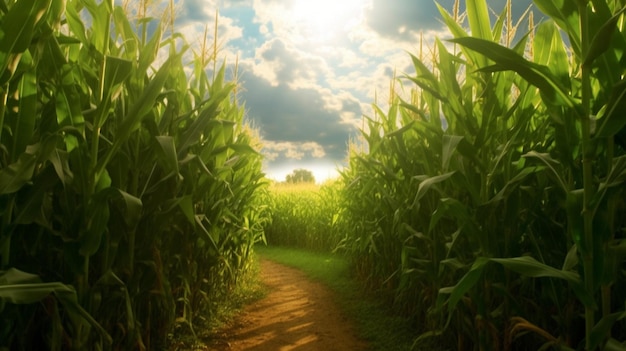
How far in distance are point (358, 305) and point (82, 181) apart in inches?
138

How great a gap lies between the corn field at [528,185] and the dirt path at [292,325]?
79 centimetres

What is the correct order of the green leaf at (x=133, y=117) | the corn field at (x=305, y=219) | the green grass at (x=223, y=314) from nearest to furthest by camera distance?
1. the green leaf at (x=133, y=117)
2. the green grass at (x=223, y=314)
3. the corn field at (x=305, y=219)

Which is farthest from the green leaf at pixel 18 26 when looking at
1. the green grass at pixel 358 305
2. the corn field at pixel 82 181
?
the green grass at pixel 358 305

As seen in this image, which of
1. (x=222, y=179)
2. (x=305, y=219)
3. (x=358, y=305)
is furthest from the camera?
(x=305, y=219)

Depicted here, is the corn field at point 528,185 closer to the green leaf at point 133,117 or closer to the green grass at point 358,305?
the green grass at point 358,305

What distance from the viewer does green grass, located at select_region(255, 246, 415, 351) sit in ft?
11.5

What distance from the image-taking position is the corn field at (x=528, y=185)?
4.95 feet

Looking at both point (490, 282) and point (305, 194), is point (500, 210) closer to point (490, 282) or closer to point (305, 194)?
point (490, 282)

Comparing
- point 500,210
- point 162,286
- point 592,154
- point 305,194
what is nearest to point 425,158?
point 500,210

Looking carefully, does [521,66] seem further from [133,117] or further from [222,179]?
[222,179]

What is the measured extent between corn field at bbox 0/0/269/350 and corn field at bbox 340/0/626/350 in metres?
1.51

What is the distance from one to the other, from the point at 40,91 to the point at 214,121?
3.46 feet

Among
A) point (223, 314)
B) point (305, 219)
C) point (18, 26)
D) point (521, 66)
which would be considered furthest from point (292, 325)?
point (305, 219)

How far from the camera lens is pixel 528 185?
238 cm
